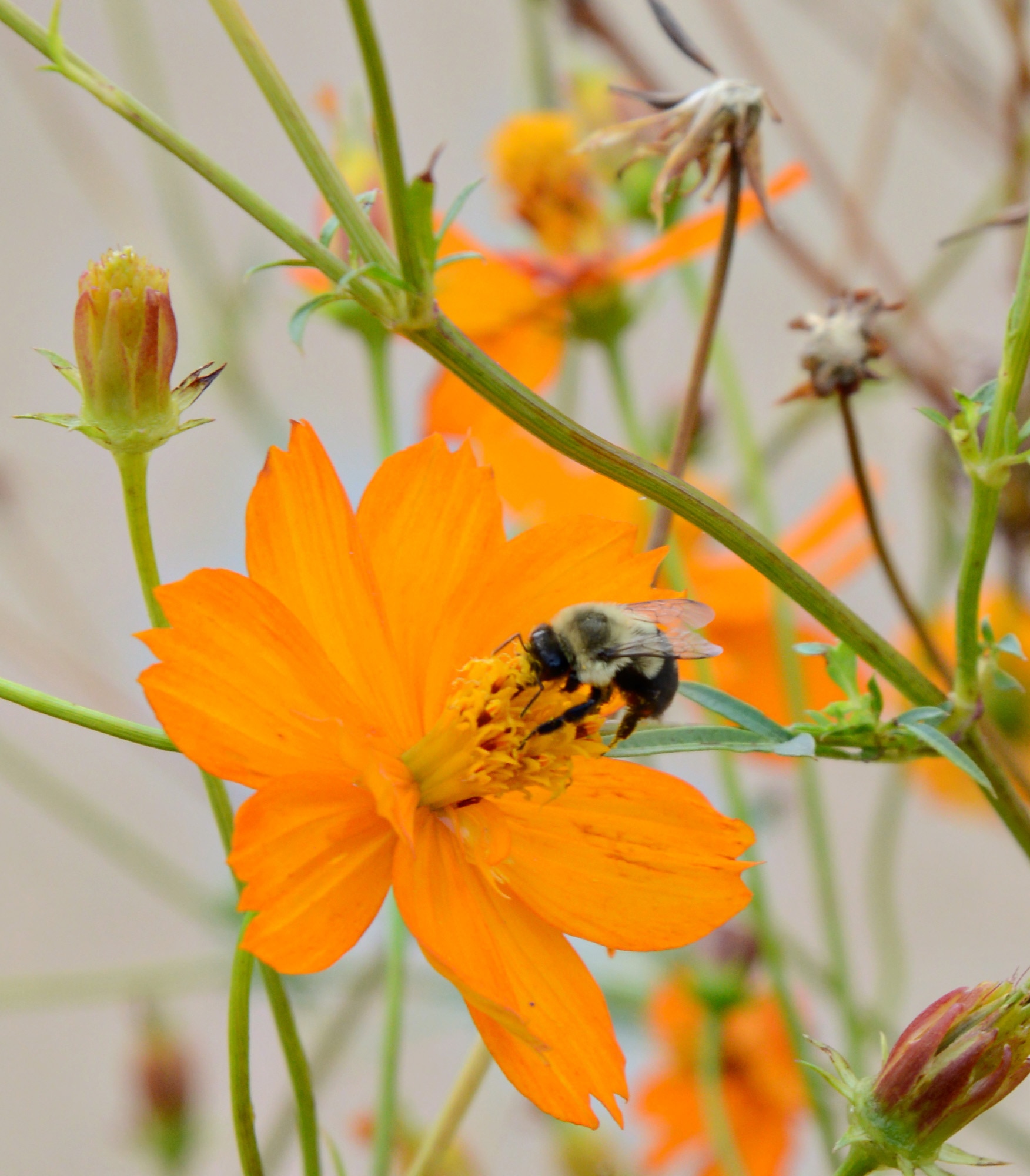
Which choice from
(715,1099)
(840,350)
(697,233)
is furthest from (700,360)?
(715,1099)

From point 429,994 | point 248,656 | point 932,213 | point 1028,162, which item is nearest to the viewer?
point 248,656

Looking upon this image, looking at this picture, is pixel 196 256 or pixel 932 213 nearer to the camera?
pixel 196 256

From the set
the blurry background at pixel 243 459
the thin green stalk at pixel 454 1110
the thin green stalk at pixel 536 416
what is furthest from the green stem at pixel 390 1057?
the blurry background at pixel 243 459

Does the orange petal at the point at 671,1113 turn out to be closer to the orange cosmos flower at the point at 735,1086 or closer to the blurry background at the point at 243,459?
the orange cosmos flower at the point at 735,1086

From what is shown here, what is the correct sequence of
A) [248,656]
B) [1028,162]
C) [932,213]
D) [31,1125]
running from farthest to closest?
[932,213]
[31,1125]
[1028,162]
[248,656]

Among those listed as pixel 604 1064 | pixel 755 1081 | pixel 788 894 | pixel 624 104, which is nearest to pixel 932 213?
pixel 788 894

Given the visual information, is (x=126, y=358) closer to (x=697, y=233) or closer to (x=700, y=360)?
(x=700, y=360)

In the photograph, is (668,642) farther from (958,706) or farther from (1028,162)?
(1028,162)
